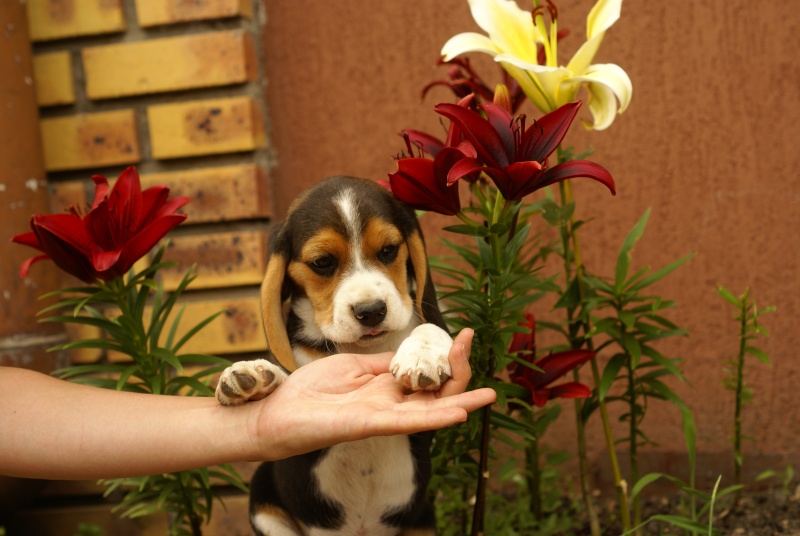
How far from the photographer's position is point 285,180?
2959mm

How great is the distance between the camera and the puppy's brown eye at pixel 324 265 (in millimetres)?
1905

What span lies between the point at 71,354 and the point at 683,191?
2.37 meters

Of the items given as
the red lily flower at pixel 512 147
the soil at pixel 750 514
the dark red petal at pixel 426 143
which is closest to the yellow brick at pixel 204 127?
the dark red petal at pixel 426 143

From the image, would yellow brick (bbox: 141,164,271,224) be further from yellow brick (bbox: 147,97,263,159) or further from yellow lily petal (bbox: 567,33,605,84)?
yellow lily petal (bbox: 567,33,605,84)

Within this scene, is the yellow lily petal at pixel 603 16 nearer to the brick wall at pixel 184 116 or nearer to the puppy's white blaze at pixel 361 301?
the puppy's white blaze at pixel 361 301

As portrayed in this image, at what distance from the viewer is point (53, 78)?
2.88 metres

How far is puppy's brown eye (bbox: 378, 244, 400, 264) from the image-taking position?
192 centimetres

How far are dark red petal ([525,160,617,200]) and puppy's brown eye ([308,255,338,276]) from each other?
0.53 meters

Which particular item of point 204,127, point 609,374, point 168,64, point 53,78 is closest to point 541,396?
point 609,374

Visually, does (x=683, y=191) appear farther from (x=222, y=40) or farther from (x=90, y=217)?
(x=90, y=217)

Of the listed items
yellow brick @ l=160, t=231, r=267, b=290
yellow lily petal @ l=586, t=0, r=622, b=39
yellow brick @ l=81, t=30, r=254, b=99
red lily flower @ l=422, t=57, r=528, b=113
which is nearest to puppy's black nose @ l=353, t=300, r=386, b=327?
red lily flower @ l=422, t=57, r=528, b=113

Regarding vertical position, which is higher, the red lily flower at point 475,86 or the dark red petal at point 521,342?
the red lily flower at point 475,86

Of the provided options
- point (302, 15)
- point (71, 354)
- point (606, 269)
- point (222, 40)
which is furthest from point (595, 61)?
point (71, 354)

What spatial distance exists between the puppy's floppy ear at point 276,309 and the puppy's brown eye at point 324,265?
0.08 meters
